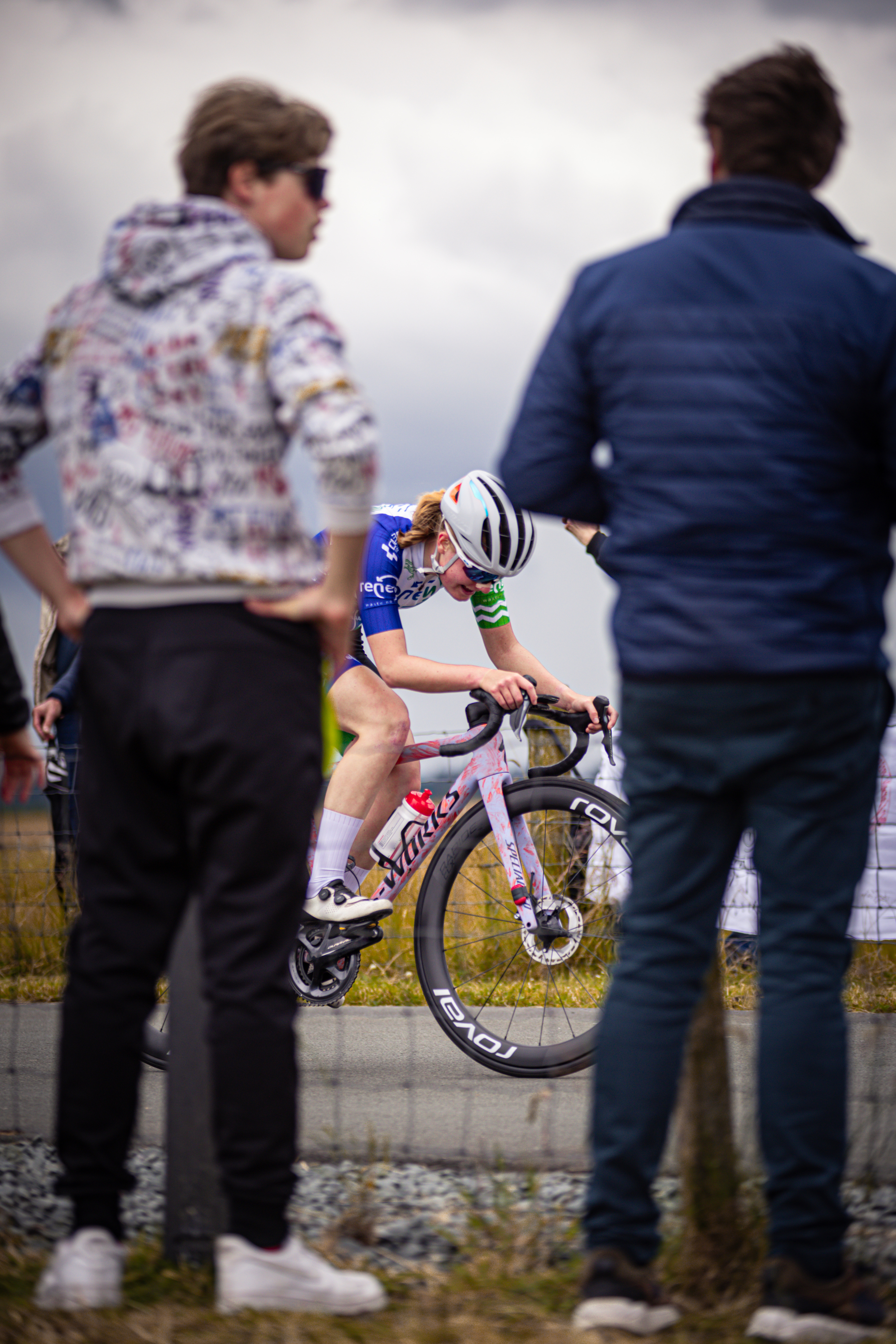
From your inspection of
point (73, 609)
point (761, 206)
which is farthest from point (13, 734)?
point (761, 206)

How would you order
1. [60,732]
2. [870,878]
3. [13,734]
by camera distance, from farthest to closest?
[60,732]
[870,878]
[13,734]

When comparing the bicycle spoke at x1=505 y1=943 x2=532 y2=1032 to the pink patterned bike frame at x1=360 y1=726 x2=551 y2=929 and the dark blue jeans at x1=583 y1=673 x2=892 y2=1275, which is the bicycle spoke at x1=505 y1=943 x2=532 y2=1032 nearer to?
the pink patterned bike frame at x1=360 y1=726 x2=551 y2=929

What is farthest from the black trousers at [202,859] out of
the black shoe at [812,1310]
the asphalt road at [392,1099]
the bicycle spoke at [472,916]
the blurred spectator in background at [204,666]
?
the bicycle spoke at [472,916]

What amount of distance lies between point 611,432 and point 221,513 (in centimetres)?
65

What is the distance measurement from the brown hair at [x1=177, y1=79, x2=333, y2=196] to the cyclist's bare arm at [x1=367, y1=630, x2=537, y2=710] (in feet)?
7.24

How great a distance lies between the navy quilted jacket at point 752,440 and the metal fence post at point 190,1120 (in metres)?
1.00

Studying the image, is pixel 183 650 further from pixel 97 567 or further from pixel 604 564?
pixel 604 564

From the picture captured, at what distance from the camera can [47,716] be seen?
512 centimetres

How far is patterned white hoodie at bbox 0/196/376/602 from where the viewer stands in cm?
205

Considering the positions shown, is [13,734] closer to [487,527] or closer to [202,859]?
[202,859]

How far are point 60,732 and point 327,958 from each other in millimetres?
1979

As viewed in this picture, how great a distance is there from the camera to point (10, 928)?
509 centimetres

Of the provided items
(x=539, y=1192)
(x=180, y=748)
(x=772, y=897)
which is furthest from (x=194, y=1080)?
(x=772, y=897)

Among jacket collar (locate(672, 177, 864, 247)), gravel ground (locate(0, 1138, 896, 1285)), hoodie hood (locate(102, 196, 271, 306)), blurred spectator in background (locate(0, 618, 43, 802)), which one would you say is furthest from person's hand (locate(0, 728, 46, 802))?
jacket collar (locate(672, 177, 864, 247))
